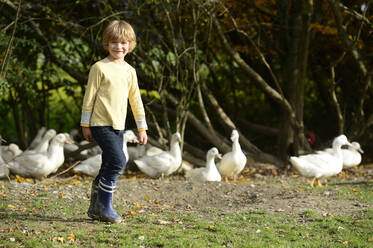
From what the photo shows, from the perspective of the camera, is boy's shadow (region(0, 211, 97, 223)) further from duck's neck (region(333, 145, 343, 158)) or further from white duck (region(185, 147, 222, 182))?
duck's neck (region(333, 145, 343, 158))

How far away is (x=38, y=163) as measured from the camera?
30.9ft

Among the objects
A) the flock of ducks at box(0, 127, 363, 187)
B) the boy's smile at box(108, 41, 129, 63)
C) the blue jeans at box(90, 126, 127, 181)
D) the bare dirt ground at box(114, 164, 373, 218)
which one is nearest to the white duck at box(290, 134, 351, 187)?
the flock of ducks at box(0, 127, 363, 187)

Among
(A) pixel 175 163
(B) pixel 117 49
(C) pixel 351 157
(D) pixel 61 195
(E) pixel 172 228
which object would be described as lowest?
(C) pixel 351 157

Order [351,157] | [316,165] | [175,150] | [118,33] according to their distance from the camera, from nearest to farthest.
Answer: [118,33] < [316,165] < [175,150] < [351,157]

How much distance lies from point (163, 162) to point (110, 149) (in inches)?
192

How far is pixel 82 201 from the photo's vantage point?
7.03 meters

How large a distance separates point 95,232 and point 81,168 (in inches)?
202

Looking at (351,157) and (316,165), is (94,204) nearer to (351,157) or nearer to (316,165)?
(316,165)

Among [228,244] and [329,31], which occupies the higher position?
[329,31]

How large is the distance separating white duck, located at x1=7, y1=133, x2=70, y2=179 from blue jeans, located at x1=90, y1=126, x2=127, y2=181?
4.36m

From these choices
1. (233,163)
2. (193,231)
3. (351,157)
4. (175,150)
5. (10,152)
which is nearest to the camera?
(193,231)

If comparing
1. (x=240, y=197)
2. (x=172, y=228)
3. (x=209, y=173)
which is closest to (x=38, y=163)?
(x=209, y=173)

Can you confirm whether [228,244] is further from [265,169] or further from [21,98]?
[21,98]

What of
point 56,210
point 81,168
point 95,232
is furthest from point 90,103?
point 81,168
